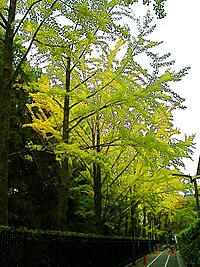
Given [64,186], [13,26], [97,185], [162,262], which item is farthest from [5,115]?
[162,262]

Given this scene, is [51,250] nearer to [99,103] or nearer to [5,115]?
[5,115]

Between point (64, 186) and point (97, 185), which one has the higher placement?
point (97, 185)

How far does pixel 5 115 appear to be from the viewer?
800 cm

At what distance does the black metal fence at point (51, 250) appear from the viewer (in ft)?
21.4

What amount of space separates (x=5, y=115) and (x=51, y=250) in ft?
→ 10.4

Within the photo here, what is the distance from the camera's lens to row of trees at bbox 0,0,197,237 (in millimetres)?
8422

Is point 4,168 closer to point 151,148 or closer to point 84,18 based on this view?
point 84,18

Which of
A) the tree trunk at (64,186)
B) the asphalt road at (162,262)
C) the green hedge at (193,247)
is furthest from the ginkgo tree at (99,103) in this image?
the asphalt road at (162,262)

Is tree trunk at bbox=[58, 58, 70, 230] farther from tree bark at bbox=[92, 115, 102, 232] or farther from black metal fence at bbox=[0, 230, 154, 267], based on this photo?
tree bark at bbox=[92, 115, 102, 232]

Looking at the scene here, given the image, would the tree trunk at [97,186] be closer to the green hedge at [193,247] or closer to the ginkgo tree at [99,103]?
the ginkgo tree at [99,103]

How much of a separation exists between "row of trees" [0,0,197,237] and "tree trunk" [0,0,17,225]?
0.06ft

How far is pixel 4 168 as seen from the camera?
25.1 feet

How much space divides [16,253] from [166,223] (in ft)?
203

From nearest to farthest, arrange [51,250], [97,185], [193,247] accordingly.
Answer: [51,250] < [193,247] < [97,185]
